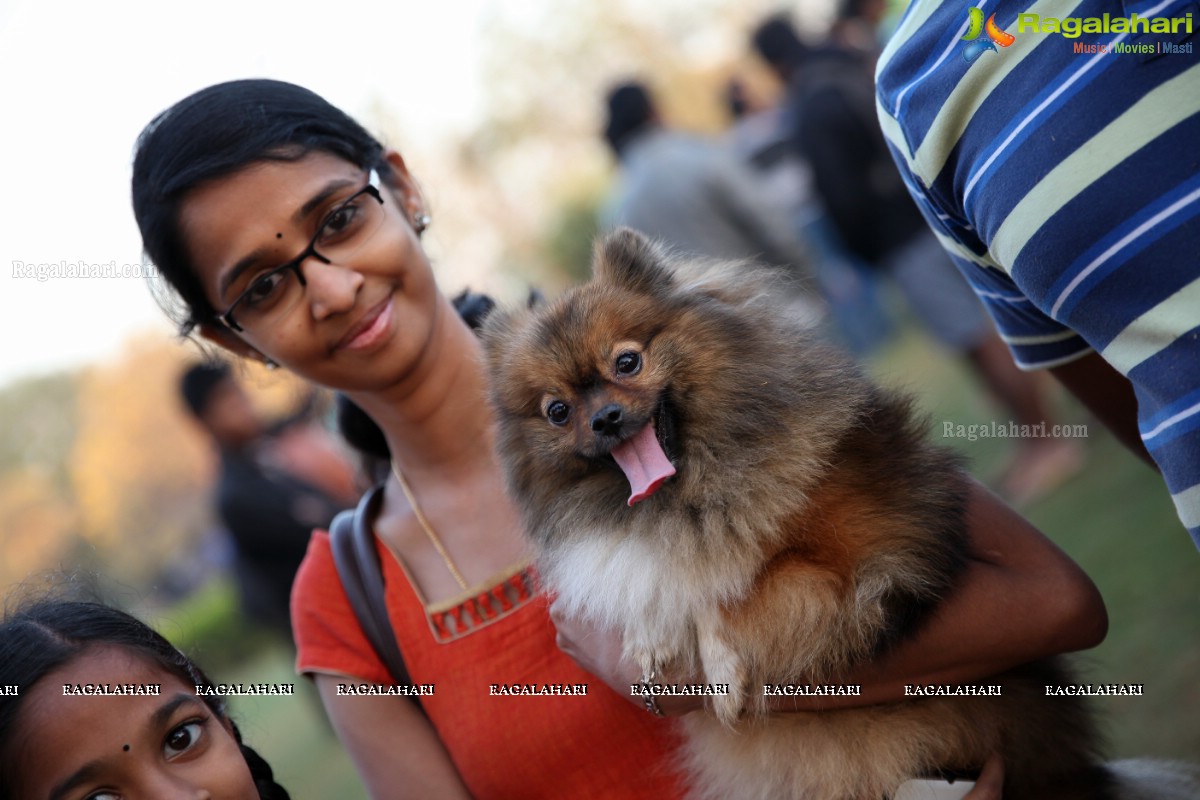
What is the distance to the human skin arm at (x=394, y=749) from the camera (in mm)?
2324

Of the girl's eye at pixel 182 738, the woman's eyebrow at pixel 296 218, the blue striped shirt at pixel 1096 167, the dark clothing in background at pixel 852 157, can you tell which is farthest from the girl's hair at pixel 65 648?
the dark clothing in background at pixel 852 157

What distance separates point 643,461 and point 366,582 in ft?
2.78

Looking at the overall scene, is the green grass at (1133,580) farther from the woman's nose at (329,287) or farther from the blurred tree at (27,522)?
the blurred tree at (27,522)

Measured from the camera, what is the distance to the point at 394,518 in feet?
8.83

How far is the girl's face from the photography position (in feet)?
6.40

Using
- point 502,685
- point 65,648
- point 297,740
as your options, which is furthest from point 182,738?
point 297,740

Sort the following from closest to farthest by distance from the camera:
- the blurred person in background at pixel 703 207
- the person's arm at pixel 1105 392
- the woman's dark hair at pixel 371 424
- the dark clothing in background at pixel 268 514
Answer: the person's arm at pixel 1105 392 → the woman's dark hair at pixel 371 424 → the dark clothing in background at pixel 268 514 → the blurred person in background at pixel 703 207

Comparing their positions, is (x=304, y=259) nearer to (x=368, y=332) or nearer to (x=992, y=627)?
(x=368, y=332)

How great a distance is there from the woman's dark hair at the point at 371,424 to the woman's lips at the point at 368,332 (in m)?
0.44

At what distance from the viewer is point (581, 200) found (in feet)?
61.8

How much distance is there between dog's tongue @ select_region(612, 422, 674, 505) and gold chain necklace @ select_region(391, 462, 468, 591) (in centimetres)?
58

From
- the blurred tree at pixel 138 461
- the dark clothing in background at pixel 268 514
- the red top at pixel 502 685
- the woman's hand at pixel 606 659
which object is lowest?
the blurred tree at pixel 138 461

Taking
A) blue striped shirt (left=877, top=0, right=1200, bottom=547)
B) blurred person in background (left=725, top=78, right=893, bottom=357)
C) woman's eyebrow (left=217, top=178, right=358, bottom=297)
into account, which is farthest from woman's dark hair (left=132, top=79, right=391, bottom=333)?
blurred person in background (left=725, top=78, right=893, bottom=357)

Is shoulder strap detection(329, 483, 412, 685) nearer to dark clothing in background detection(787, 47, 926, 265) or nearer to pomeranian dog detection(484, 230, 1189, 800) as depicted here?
pomeranian dog detection(484, 230, 1189, 800)
